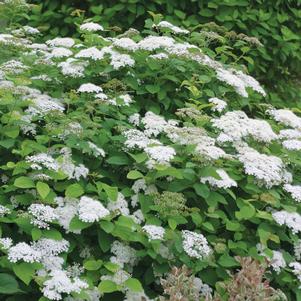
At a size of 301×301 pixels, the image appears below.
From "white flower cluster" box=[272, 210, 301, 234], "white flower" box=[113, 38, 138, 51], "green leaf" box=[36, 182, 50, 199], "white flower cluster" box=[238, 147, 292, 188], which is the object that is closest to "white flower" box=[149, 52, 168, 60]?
"white flower" box=[113, 38, 138, 51]

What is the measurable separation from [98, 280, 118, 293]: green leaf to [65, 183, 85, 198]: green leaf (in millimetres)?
403

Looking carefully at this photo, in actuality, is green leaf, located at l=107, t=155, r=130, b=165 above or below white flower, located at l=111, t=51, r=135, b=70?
below

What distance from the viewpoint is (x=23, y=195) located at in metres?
2.54

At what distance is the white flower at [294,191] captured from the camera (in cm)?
290

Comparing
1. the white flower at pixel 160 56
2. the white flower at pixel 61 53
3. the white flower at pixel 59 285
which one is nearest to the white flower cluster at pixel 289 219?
the white flower at pixel 59 285

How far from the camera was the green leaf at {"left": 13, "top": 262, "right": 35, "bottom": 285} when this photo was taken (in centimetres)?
218

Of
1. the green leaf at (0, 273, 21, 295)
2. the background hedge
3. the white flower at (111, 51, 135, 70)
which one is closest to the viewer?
the green leaf at (0, 273, 21, 295)

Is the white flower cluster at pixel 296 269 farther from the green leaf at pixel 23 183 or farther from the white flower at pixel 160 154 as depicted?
the green leaf at pixel 23 183

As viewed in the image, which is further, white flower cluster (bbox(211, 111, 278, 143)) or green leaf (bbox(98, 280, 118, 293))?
white flower cluster (bbox(211, 111, 278, 143))

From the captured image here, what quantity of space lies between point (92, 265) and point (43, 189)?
1.23 feet

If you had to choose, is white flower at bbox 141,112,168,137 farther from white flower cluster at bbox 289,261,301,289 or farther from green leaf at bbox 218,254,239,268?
white flower cluster at bbox 289,261,301,289

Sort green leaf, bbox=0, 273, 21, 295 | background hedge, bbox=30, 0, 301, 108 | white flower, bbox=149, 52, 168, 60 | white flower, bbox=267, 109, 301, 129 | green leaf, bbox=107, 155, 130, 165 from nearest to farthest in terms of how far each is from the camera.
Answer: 1. green leaf, bbox=0, 273, 21, 295
2. green leaf, bbox=107, 155, 130, 165
3. white flower, bbox=149, 52, 168, 60
4. white flower, bbox=267, 109, 301, 129
5. background hedge, bbox=30, 0, 301, 108

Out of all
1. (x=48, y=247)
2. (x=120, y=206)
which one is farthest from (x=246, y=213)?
(x=48, y=247)

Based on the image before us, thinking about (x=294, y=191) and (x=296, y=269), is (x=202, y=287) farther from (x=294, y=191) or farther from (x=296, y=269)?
(x=294, y=191)
